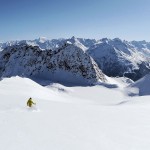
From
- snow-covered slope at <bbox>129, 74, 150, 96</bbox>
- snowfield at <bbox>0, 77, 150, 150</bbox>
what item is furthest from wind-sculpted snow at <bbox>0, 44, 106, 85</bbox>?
snowfield at <bbox>0, 77, 150, 150</bbox>

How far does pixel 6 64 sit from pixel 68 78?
3277 cm

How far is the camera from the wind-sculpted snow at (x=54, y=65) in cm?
10600

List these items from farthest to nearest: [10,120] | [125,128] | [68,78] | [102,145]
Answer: [68,78]
[125,128]
[10,120]
[102,145]

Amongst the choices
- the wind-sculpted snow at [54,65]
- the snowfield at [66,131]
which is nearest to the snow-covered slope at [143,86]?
the wind-sculpted snow at [54,65]

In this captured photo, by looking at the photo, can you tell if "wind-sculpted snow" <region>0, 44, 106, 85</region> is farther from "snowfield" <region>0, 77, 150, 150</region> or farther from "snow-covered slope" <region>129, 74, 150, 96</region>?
"snowfield" <region>0, 77, 150, 150</region>

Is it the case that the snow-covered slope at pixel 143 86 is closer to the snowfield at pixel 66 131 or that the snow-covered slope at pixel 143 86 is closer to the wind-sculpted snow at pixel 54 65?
the wind-sculpted snow at pixel 54 65

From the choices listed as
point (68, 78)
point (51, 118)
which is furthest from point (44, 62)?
point (51, 118)

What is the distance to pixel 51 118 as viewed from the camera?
23.8 metres

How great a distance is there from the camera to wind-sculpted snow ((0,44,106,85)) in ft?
348

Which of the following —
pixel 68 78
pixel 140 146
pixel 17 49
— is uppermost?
pixel 17 49

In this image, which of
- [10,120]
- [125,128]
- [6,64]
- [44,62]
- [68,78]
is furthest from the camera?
[6,64]

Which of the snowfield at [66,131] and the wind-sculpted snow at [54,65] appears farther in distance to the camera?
the wind-sculpted snow at [54,65]

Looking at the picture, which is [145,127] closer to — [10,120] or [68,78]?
[10,120]

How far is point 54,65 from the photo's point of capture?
110 meters
